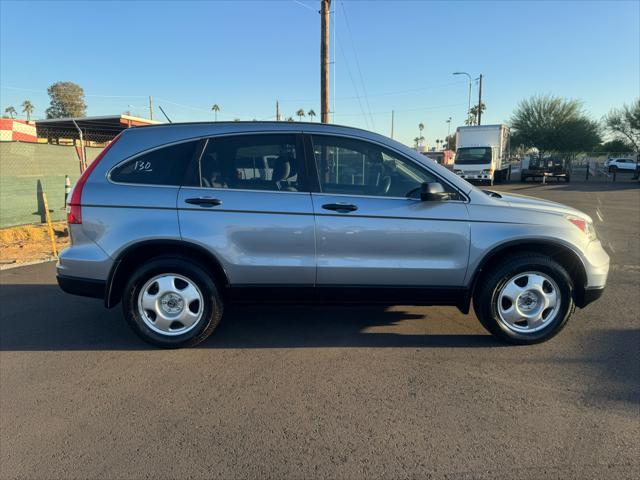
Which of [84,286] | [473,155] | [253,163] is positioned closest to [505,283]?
[253,163]

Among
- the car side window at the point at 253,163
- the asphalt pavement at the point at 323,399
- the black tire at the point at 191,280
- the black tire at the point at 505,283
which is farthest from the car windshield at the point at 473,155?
the black tire at the point at 191,280

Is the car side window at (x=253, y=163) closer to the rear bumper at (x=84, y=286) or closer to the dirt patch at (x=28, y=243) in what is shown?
the rear bumper at (x=84, y=286)

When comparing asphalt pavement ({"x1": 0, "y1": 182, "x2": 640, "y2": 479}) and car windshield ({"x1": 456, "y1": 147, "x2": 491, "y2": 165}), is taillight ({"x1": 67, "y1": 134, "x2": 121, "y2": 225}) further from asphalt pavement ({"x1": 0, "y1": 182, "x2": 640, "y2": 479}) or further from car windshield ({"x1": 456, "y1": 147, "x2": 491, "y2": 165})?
car windshield ({"x1": 456, "y1": 147, "x2": 491, "y2": 165})

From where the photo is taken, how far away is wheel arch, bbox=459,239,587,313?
150 inches

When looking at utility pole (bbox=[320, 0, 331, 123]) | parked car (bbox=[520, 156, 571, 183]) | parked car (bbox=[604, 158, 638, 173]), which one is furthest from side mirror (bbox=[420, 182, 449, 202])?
parked car (bbox=[604, 158, 638, 173])

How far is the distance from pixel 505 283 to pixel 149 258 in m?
3.09

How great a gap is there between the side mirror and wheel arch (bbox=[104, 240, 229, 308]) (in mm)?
1796

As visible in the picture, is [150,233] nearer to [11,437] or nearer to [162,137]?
[162,137]

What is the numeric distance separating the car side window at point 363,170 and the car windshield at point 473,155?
24.0 m

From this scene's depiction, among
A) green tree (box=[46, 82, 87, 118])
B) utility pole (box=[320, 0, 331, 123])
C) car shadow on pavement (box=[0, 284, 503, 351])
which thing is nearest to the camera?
car shadow on pavement (box=[0, 284, 503, 351])

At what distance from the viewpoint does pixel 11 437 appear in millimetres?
2779

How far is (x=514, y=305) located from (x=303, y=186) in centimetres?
208

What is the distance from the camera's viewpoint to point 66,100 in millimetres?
86750

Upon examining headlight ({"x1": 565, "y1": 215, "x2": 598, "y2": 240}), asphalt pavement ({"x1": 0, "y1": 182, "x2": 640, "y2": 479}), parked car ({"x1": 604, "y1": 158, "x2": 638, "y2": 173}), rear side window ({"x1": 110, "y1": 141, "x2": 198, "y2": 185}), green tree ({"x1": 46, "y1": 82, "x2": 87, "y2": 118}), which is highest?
green tree ({"x1": 46, "y1": 82, "x2": 87, "y2": 118})
